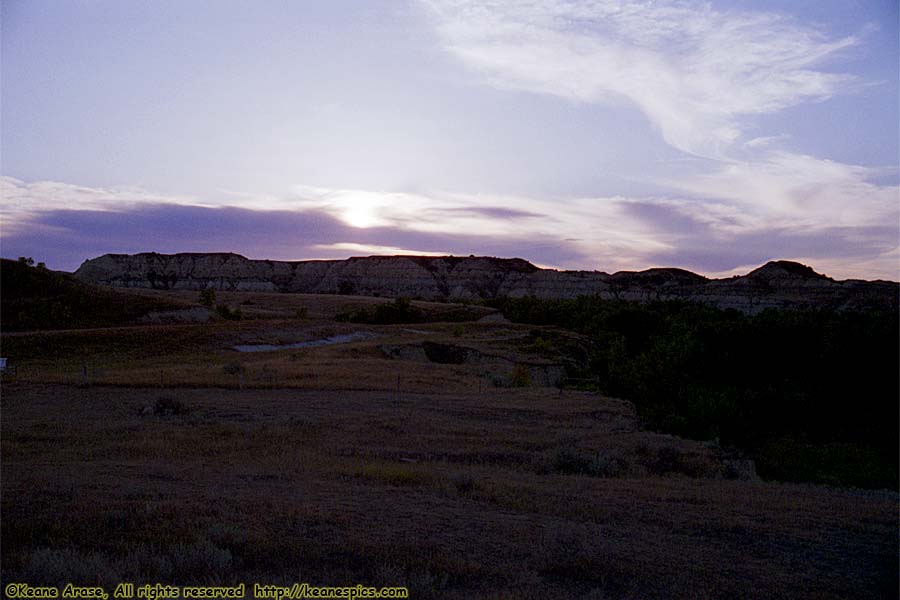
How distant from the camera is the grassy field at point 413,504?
663cm

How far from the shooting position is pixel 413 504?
31.0 ft

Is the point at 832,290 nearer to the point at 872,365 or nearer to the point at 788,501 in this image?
the point at 872,365

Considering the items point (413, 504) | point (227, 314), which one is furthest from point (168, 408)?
point (227, 314)

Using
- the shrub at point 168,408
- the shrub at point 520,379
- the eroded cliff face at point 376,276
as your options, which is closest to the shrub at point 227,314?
the shrub at point 520,379

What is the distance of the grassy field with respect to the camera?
6633 millimetres

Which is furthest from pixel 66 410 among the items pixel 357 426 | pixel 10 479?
pixel 10 479

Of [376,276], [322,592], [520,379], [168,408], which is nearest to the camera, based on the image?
[322,592]

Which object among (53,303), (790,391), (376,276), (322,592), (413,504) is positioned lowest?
(790,391)

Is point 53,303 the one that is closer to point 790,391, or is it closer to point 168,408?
point 168,408

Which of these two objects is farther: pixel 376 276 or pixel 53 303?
pixel 376 276

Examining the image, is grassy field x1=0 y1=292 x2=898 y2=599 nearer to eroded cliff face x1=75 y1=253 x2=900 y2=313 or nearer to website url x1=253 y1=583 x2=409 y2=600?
website url x1=253 y1=583 x2=409 y2=600

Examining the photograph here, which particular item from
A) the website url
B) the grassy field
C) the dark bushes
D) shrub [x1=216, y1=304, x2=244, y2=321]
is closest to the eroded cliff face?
shrub [x1=216, y1=304, x2=244, y2=321]

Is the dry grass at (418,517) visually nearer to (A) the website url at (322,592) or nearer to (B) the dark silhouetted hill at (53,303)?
(A) the website url at (322,592)

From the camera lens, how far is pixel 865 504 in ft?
37.6
